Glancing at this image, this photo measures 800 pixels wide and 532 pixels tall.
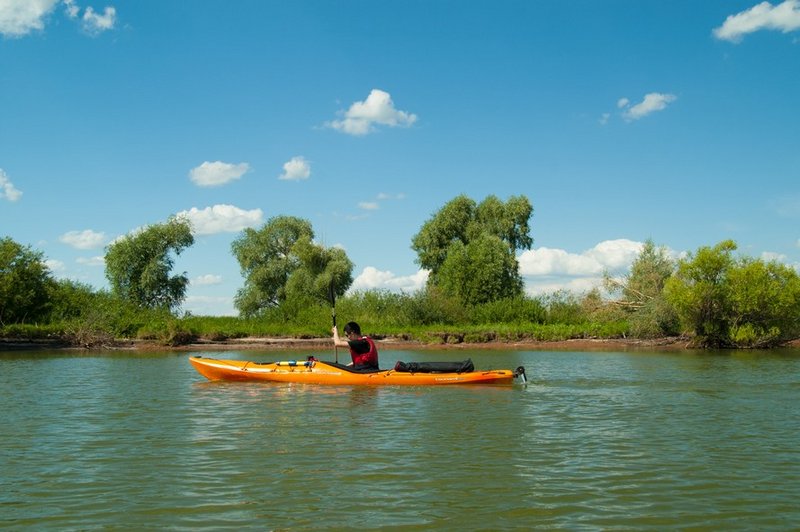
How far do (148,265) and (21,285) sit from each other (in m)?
11.6

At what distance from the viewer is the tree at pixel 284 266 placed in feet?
160

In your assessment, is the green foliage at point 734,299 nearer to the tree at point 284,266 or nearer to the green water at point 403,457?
the green water at point 403,457

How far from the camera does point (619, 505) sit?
6.88 metres

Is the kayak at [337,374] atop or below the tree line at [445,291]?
below

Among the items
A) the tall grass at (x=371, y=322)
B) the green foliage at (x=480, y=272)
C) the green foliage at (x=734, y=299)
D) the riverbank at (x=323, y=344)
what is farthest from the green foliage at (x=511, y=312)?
the green foliage at (x=734, y=299)

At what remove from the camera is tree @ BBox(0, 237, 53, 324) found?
35.5 metres

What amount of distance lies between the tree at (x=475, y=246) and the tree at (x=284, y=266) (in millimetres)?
6670

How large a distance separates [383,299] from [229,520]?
36919 mm

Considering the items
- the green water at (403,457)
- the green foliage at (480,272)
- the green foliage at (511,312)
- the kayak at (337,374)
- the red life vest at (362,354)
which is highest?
the green foliage at (480,272)

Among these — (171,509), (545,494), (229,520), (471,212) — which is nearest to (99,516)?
(171,509)

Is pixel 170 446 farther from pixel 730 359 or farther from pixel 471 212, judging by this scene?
pixel 471 212

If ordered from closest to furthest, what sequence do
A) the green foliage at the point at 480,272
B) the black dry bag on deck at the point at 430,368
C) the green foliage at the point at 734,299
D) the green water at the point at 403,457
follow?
the green water at the point at 403,457 → the black dry bag on deck at the point at 430,368 → the green foliage at the point at 734,299 → the green foliage at the point at 480,272

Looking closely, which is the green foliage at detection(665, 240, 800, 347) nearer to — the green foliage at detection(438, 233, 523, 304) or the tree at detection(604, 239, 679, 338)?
the tree at detection(604, 239, 679, 338)

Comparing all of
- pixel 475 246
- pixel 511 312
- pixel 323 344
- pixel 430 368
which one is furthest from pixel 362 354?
pixel 475 246
